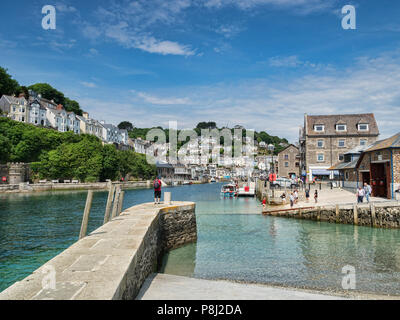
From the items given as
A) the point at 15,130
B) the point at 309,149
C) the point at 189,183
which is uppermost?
the point at 15,130

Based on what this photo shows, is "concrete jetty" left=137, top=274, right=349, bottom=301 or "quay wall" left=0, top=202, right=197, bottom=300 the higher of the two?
"quay wall" left=0, top=202, right=197, bottom=300

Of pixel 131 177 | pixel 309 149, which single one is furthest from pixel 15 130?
pixel 309 149

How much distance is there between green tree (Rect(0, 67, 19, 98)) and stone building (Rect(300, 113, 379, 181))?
316ft

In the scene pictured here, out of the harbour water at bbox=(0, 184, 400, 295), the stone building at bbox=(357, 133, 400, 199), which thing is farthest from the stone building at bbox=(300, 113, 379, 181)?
the harbour water at bbox=(0, 184, 400, 295)

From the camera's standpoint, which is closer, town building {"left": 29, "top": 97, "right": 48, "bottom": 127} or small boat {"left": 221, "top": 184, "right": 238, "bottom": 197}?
small boat {"left": 221, "top": 184, "right": 238, "bottom": 197}

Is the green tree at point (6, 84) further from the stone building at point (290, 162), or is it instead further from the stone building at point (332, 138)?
the stone building at point (332, 138)

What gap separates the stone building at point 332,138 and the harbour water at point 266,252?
36.9m

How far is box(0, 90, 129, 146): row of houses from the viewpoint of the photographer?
94750 mm

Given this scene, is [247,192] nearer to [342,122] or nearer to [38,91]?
[342,122]

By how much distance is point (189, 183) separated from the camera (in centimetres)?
14538

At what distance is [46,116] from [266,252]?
111657 mm

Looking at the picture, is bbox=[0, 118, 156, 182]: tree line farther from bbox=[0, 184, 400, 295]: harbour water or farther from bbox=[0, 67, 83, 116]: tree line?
bbox=[0, 184, 400, 295]: harbour water
